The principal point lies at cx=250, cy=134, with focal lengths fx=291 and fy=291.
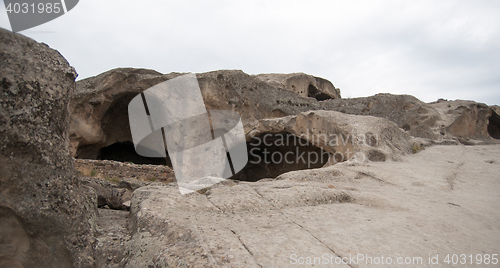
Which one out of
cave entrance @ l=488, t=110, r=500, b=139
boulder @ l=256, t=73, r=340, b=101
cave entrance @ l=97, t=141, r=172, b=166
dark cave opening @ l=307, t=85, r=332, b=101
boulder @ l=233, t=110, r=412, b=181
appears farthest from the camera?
dark cave opening @ l=307, t=85, r=332, b=101

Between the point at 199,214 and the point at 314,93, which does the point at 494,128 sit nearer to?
the point at 314,93

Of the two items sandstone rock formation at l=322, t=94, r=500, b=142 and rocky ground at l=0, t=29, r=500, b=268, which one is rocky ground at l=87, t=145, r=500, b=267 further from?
sandstone rock formation at l=322, t=94, r=500, b=142

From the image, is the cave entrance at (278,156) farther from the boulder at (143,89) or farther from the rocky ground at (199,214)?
the rocky ground at (199,214)

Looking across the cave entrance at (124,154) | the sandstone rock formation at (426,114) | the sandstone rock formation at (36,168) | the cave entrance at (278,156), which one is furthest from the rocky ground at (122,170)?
the sandstone rock formation at (426,114)

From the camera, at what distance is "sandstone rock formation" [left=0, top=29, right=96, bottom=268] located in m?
1.59

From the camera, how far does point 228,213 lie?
88.7 inches

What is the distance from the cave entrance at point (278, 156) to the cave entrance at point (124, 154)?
13.0 feet

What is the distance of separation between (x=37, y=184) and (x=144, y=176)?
607 centimetres

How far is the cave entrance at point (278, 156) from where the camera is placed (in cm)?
923

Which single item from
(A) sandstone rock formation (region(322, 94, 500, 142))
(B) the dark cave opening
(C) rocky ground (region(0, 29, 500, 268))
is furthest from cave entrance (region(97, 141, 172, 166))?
(C) rocky ground (region(0, 29, 500, 268))

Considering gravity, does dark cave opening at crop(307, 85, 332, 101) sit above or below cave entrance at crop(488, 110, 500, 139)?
above

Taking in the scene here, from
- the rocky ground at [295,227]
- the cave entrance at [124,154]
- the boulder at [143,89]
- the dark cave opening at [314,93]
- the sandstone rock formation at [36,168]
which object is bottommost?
the cave entrance at [124,154]

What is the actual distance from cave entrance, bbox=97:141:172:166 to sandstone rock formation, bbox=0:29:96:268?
10636 millimetres

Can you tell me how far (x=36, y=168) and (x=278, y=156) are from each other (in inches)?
353
